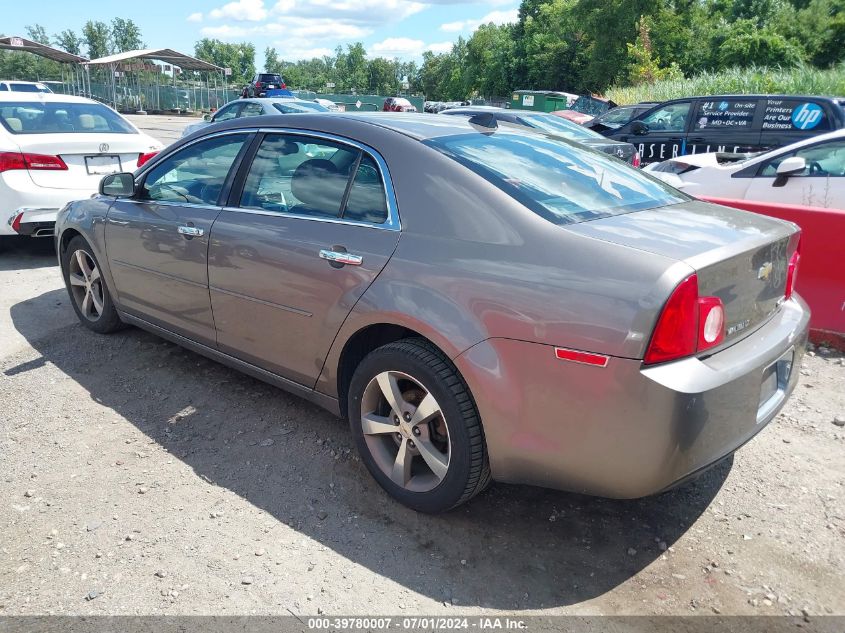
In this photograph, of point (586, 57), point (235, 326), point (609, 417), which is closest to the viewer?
point (609, 417)

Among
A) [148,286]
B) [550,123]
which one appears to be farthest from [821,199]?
[148,286]

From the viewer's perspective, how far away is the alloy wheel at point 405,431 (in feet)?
9.49

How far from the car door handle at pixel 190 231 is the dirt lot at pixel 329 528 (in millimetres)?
1009

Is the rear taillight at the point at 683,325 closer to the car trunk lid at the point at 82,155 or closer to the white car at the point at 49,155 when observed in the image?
the white car at the point at 49,155

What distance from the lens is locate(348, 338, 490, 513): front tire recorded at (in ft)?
8.96

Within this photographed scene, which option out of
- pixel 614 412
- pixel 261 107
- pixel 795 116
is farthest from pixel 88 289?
pixel 795 116

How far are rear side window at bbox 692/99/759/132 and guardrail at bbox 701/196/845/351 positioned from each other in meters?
5.97

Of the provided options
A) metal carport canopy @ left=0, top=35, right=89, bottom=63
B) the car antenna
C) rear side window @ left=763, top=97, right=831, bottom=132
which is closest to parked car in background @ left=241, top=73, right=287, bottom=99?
metal carport canopy @ left=0, top=35, right=89, bottom=63

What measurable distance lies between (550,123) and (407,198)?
26.0ft

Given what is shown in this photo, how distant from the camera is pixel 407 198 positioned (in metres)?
2.99

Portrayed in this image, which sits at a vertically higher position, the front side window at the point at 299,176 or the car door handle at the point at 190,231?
the front side window at the point at 299,176

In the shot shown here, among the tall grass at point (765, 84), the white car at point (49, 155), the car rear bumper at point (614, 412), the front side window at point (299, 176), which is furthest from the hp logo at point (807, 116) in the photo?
the tall grass at point (765, 84)

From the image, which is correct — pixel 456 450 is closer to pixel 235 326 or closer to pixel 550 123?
pixel 235 326

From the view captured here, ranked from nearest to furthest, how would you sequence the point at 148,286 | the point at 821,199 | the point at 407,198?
1. the point at 407,198
2. the point at 148,286
3. the point at 821,199
